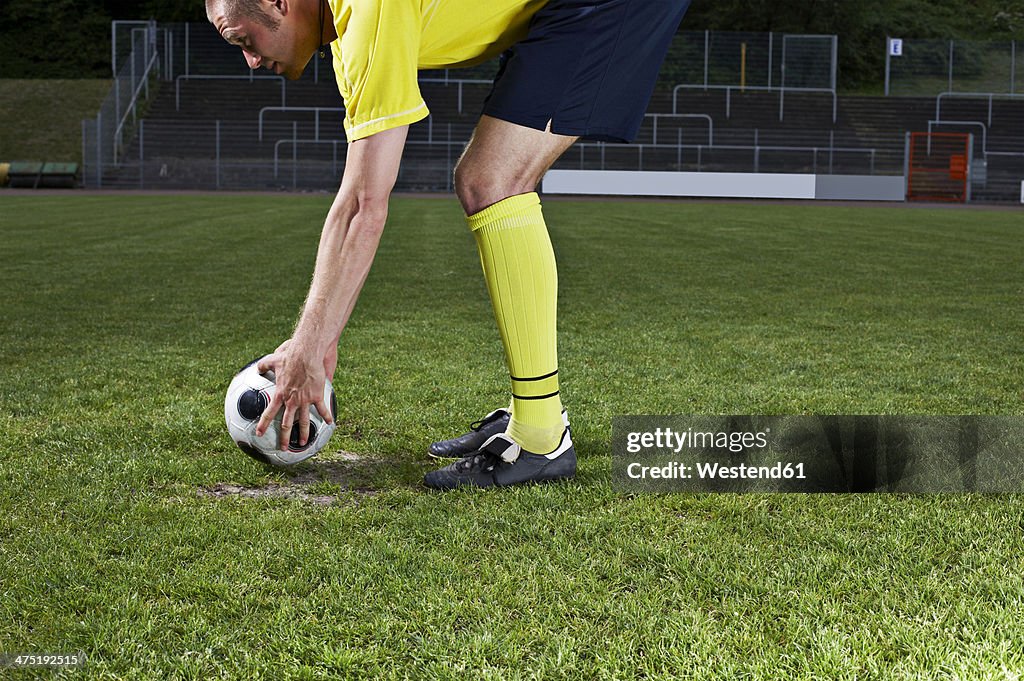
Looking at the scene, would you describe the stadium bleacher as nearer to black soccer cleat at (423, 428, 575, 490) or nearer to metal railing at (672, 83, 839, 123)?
metal railing at (672, 83, 839, 123)

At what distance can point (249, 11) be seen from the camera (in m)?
2.19

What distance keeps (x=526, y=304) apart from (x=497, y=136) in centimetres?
43

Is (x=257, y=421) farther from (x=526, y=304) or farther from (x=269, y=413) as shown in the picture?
(x=526, y=304)

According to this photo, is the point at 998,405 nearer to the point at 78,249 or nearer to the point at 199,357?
the point at 199,357

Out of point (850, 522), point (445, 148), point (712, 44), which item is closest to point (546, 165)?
point (850, 522)

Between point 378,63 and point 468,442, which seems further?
point 468,442

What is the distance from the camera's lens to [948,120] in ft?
115

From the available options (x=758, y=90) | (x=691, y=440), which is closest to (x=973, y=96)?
(x=758, y=90)

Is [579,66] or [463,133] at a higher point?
[463,133]

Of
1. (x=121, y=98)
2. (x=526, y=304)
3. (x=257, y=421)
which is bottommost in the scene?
(x=257, y=421)

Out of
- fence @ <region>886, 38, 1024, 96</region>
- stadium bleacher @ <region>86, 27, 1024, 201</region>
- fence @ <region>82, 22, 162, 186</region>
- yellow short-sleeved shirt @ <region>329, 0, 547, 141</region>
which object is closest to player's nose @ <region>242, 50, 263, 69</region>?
yellow short-sleeved shirt @ <region>329, 0, 547, 141</region>

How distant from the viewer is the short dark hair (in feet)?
7.18

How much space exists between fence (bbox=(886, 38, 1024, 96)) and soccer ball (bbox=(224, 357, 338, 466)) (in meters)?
36.8

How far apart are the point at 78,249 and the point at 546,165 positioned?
8214mm
